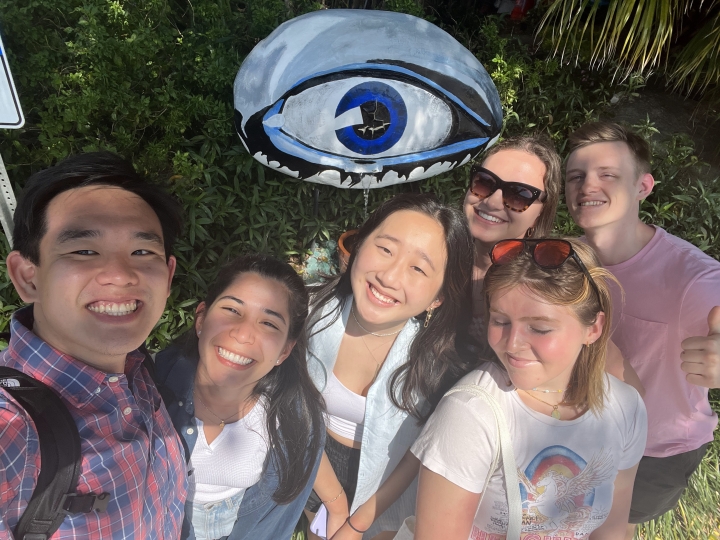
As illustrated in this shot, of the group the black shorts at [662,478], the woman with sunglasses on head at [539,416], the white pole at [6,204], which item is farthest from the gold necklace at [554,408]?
the white pole at [6,204]

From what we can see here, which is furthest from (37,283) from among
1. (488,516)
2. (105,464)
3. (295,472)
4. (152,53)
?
(152,53)

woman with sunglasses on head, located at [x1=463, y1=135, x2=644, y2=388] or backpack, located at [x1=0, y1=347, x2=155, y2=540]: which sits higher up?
woman with sunglasses on head, located at [x1=463, y1=135, x2=644, y2=388]

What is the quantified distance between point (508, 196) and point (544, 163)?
23 cm

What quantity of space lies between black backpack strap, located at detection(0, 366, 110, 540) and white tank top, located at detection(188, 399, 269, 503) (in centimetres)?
59

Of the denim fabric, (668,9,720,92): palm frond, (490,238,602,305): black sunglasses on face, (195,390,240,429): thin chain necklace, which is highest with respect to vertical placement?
(668,9,720,92): palm frond

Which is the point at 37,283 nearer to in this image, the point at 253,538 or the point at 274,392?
the point at 274,392

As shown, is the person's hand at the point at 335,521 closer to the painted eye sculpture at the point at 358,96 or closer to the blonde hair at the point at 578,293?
the blonde hair at the point at 578,293

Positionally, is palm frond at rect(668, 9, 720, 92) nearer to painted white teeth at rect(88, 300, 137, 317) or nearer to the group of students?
the group of students

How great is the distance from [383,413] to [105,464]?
Answer: 971mm

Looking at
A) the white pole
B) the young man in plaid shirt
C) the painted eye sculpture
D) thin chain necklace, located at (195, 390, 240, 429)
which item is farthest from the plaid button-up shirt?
the painted eye sculpture

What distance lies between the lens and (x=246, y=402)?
1.69 metres

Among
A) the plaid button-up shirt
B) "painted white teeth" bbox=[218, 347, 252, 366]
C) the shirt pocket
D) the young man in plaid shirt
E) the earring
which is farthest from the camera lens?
the earring

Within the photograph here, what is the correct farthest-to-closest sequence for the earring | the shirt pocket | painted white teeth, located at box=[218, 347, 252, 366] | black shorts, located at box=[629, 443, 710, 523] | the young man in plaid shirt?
black shorts, located at box=[629, 443, 710, 523] < the earring < the shirt pocket < painted white teeth, located at box=[218, 347, 252, 366] < the young man in plaid shirt

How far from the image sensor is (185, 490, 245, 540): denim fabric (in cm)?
169
